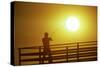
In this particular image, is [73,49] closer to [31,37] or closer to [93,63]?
[93,63]

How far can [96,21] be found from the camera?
2.15 m

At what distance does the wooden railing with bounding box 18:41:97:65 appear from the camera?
6.11ft

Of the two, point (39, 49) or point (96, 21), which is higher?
point (96, 21)

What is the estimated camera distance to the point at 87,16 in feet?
6.89

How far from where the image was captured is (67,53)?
200 cm

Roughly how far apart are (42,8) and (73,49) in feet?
1.74

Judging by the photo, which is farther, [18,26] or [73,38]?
[73,38]

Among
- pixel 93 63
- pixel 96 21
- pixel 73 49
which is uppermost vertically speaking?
pixel 96 21

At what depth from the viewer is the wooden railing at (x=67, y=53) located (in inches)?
73.3

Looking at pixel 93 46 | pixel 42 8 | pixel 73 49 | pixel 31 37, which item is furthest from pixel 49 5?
pixel 93 46
